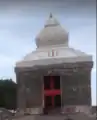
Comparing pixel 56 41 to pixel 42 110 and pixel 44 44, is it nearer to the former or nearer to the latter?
pixel 44 44

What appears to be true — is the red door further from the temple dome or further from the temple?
the temple dome

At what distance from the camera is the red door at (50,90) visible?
6.57 meters

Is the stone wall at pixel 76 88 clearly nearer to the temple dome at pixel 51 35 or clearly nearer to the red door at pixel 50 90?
the red door at pixel 50 90

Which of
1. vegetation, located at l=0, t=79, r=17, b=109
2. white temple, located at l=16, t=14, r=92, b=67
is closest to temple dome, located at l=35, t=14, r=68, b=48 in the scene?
white temple, located at l=16, t=14, r=92, b=67

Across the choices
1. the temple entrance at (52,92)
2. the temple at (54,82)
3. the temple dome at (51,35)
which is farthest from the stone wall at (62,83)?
the temple dome at (51,35)

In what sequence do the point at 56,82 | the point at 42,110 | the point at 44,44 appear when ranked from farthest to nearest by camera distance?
the point at 44,44 → the point at 56,82 → the point at 42,110

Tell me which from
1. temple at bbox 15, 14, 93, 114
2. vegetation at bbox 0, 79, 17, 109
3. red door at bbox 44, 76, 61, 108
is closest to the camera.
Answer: temple at bbox 15, 14, 93, 114

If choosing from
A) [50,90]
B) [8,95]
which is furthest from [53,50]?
[8,95]

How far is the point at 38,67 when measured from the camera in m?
6.55

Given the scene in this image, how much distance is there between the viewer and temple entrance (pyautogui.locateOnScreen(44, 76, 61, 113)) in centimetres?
651

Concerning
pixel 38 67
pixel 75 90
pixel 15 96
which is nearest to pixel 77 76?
pixel 75 90

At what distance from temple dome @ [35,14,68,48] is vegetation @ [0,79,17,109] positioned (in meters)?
1.22

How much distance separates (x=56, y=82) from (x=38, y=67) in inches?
22.1

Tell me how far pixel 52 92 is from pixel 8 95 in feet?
3.21
